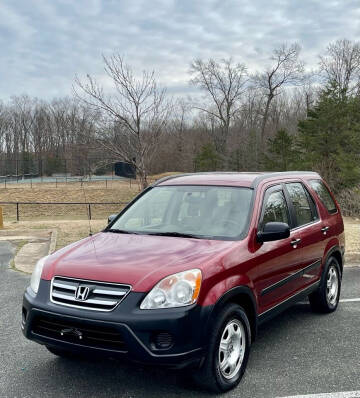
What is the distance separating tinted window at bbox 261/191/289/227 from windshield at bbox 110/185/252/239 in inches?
9.0

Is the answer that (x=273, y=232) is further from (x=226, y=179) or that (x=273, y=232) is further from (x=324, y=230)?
(x=324, y=230)

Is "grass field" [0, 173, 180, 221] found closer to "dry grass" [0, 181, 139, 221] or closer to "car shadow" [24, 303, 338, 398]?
"dry grass" [0, 181, 139, 221]

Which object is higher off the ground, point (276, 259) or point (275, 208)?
point (275, 208)

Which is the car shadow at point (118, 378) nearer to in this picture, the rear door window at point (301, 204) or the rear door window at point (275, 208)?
the rear door window at point (275, 208)

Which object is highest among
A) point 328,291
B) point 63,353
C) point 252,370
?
point 328,291

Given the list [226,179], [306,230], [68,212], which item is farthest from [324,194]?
[68,212]

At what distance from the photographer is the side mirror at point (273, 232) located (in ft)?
12.9

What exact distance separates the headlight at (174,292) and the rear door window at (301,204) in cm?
203

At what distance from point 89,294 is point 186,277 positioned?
714 mm

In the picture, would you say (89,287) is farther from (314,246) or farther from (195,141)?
(195,141)

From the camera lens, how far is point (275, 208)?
4.59 m

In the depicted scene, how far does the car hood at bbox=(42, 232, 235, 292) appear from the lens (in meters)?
3.25

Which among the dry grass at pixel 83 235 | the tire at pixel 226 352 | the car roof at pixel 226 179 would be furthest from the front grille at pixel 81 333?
the dry grass at pixel 83 235

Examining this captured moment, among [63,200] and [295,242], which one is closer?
[295,242]
